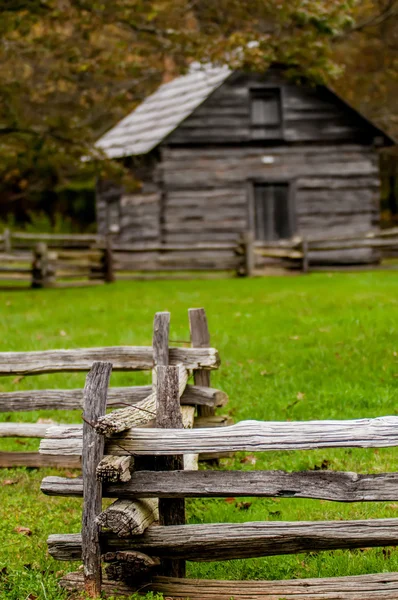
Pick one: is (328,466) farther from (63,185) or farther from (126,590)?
(63,185)

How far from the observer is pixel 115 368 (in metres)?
7.03

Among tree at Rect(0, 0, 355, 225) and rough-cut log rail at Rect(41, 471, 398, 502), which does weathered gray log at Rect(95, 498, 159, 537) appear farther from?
tree at Rect(0, 0, 355, 225)

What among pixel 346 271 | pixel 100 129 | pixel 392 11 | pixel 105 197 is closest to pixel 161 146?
pixel 105 197

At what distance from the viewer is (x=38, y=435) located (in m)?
6.80

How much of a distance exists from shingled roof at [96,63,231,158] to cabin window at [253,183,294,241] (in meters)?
3.28

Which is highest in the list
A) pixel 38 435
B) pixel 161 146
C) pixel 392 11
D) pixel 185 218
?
pixel 392 11

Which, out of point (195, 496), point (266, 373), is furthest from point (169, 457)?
point (266, 373)

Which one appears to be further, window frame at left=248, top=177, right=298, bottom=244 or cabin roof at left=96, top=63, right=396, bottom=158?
window frame at left=248, top=177, right=298, bottom=244

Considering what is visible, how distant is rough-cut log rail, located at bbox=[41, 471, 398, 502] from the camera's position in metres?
4.33

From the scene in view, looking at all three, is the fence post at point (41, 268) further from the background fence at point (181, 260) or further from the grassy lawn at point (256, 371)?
the grassy lawn at point (256, 371)

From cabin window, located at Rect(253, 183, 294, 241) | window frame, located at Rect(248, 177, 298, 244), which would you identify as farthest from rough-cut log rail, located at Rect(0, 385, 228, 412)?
cabin window, located at Rect(253, 183, 294, 241)

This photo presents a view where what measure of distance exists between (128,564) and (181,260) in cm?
1873

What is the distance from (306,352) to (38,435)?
4.48 m

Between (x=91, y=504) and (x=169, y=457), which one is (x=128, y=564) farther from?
(x=169, y=457)
